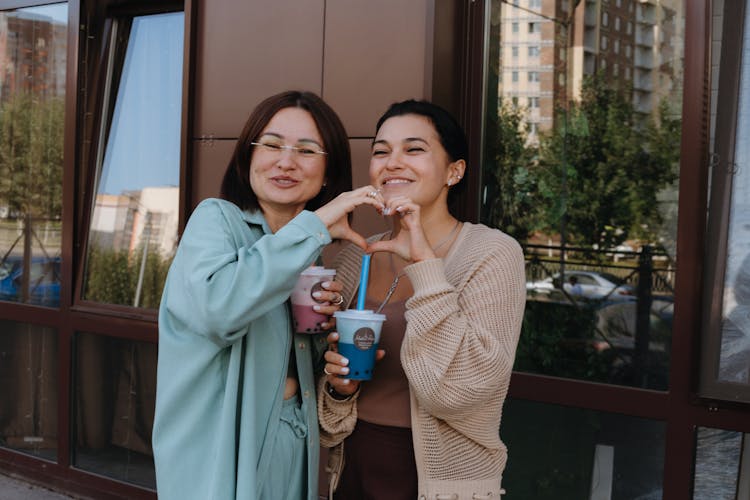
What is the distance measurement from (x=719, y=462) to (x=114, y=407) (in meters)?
3.44

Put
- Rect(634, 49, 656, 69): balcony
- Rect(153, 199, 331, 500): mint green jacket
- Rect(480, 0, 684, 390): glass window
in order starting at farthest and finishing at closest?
Rect(634, 49, 656, 69): balcony
Rect(480, 0, 684, 390): glass window
Rect(153, 199, 331, 500): mint green jacket

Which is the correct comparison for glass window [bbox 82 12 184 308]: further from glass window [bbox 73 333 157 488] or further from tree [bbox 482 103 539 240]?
tree [bbox 482 103 539 240]

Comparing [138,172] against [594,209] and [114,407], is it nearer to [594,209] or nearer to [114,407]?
[114,407]

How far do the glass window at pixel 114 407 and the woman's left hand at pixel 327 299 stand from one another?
2901 mm

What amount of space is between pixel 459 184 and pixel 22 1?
4021 mm

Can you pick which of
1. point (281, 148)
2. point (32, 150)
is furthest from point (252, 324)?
point (32, 150)

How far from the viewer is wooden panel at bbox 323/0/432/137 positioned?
3.34 meters

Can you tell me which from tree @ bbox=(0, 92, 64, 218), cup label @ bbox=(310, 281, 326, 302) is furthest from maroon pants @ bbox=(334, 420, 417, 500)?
tree @ bbox=(0, 92, 64, 218)

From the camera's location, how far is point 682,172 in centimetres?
291

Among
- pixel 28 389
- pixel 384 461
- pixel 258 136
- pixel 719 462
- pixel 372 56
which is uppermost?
pixel 372 56

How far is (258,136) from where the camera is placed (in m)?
2.00

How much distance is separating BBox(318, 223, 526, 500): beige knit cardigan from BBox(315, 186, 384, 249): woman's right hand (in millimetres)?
175

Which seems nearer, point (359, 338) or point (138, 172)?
point (359, 338)

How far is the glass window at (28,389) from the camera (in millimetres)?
4930
